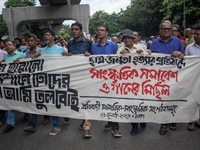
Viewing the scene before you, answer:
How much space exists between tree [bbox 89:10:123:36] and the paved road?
6203 cm

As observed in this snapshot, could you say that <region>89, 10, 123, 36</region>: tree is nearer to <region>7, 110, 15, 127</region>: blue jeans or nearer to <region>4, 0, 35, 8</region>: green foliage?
<region>4, 0, 35, 8</region>: green foliage

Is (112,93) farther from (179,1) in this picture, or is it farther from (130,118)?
(179,1)

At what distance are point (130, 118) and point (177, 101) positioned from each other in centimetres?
86

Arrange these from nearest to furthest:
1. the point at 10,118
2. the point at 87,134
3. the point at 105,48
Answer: the point at 87,134 → the point at 105,48 → the point at 10,118

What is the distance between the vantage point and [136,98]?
125 inches

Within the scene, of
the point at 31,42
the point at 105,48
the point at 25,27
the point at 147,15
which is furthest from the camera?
the point at 25,27

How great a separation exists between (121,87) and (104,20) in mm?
68814

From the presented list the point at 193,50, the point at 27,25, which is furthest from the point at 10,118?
the point at 27,25

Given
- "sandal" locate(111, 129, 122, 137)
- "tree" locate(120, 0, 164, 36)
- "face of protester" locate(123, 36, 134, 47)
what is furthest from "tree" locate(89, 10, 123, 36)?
"sandal" locate(111, 129, 122, 137)

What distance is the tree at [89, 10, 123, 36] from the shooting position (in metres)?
64.6

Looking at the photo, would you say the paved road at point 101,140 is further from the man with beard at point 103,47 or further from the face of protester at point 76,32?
the face of protester at point 76,32

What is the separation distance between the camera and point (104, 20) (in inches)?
2709

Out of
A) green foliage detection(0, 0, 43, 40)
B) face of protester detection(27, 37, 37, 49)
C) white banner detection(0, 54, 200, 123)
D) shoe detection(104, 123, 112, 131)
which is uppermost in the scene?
green foliage detection(0, 0, 43, 40)

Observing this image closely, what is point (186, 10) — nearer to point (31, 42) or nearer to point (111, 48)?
point (111, 48)
